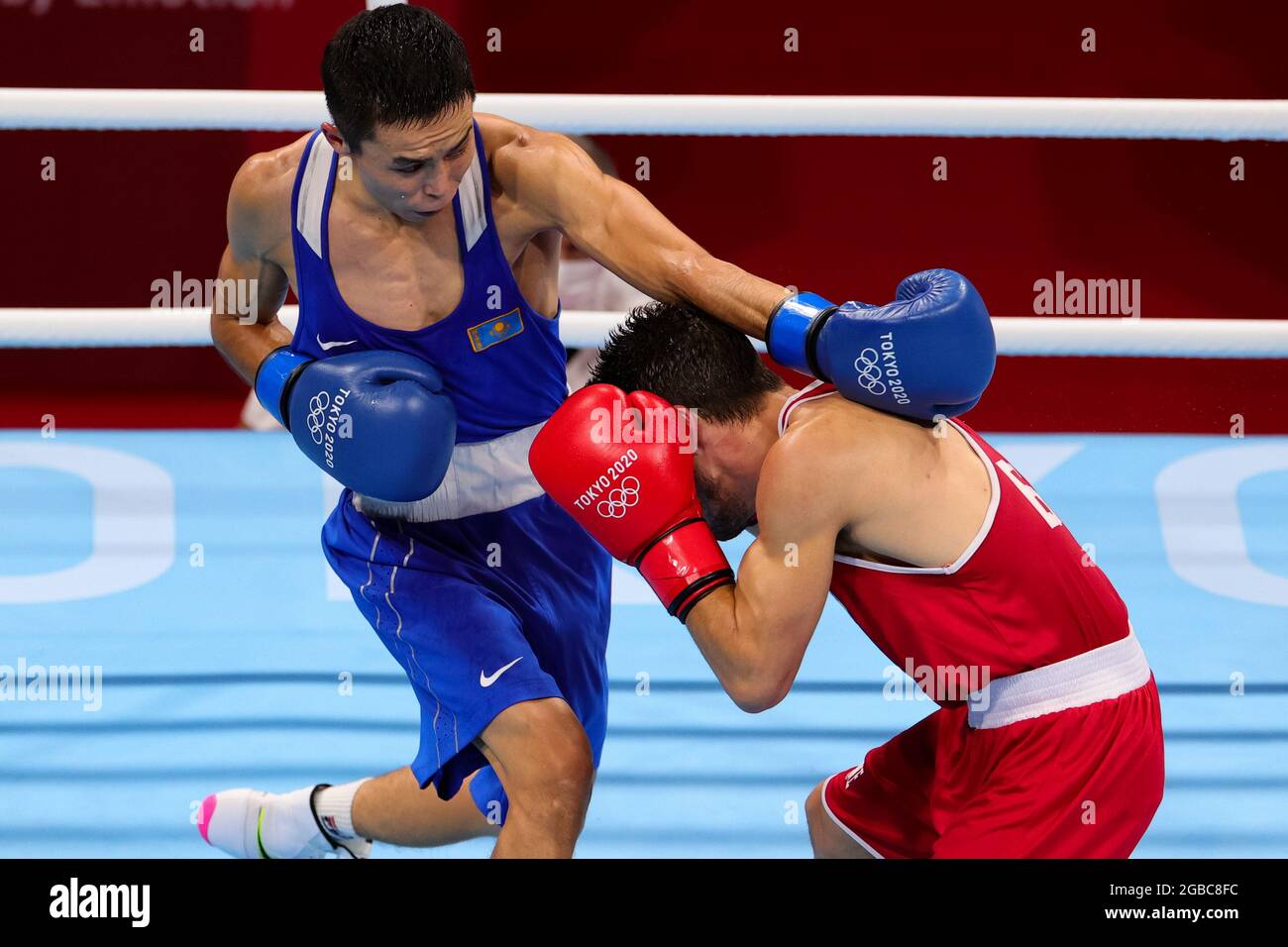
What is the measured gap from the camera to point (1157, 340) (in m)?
3.68

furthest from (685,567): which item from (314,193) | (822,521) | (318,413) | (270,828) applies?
(270,828)

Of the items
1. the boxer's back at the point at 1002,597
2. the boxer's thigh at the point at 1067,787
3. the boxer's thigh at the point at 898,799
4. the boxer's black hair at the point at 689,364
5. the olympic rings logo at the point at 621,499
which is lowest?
the boxer's thigh at the point at 898,799

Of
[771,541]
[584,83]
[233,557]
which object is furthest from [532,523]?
[584,83]

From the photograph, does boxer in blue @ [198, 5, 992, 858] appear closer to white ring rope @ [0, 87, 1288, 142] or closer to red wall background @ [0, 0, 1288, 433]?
white ring rope @ [0, 87, 1288, 142]

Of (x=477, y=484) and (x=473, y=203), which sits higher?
(x=473, y=203)

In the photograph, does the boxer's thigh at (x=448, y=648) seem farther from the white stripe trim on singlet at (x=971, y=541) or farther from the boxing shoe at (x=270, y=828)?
the white stripe trim on singlet at (x=971, y=541)

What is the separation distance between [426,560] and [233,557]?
2024 millimetres

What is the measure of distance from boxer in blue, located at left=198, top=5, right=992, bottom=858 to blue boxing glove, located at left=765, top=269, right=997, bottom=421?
3cm

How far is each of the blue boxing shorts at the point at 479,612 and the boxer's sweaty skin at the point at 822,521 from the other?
1.24 ft

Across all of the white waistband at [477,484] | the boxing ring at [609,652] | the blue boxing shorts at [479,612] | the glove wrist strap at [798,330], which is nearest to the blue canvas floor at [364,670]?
the boxing ring at [609,652]

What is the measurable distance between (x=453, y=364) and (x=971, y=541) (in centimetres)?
92

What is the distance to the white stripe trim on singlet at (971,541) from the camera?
7.04 ft

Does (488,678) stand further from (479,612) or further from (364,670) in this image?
(364,670)

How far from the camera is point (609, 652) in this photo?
12.6 ft
